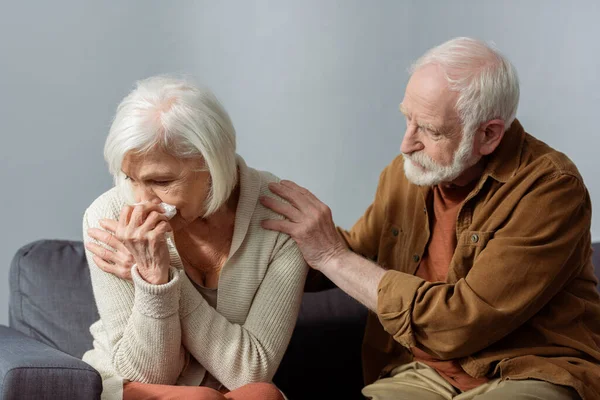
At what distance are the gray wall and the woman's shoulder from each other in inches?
37.3

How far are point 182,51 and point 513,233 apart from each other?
146cm

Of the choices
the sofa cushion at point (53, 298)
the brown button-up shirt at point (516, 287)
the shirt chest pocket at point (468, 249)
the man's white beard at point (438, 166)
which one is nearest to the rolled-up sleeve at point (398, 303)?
the brown button-up shirt at point (516, 287)

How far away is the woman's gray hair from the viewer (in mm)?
2154

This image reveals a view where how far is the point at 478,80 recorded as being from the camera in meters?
2.16

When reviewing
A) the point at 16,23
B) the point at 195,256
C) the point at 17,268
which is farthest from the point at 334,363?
the point at 16,23

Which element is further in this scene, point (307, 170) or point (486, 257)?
point (307, 170)

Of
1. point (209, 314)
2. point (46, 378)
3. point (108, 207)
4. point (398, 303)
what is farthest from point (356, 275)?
point (46, 378)

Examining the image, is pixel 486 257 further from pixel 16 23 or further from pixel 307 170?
pixel 16 23

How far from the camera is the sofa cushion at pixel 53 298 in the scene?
2527 millimetres

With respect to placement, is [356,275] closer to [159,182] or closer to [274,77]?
[159,182]

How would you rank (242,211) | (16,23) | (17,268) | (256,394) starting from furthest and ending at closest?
(16,23) → (17,268) → (242,211) → (256,394)

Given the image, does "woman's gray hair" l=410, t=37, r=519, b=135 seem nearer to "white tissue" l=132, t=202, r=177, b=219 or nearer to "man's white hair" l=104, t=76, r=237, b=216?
"man's white hair" l=104, t=76, r=237, b=216

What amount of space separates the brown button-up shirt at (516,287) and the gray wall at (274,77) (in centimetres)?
104

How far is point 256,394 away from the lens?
6.66 ft
